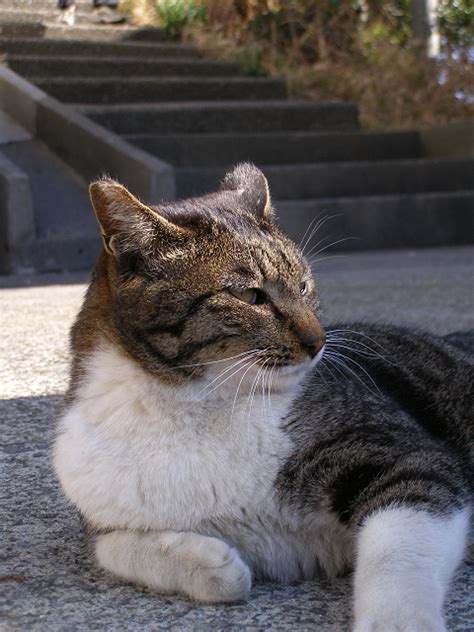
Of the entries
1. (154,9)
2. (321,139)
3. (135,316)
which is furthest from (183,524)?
(154,9)

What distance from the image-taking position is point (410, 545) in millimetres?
2025

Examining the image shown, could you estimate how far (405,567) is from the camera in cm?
197

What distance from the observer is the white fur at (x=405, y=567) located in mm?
1827

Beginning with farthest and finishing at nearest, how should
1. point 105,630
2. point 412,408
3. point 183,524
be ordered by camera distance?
point 412,408 < point 183,524 < point 105,630

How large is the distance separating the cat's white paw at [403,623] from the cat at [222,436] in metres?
0.22

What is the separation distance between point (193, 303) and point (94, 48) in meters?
10.2

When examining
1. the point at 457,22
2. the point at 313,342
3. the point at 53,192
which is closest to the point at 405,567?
the point at 313,342

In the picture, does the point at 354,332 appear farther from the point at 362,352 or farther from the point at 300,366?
the point at 300,366

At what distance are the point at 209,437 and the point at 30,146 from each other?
27.9 ft

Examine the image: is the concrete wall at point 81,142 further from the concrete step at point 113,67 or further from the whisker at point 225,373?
the whisker at point 225,373

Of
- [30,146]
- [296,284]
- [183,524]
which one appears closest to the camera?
[183,524]

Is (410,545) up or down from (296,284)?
down

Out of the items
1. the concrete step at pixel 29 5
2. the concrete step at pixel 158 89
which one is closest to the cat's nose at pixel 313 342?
the concrete step at pixel 158 89

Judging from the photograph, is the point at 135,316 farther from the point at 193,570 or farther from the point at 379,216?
the point at 379,216
